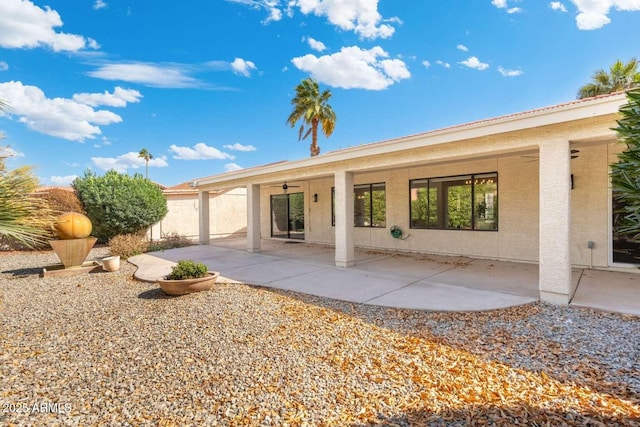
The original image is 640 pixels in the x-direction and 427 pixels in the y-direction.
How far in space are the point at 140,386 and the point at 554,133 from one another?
7.38 m

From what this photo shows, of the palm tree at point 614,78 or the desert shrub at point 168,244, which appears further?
the palm tree at point 614,78

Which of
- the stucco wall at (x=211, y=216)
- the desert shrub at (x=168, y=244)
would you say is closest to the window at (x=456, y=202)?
the desert shrub at (x=168, y=244)

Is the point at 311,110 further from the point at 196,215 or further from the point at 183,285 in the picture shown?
the point at 183,285

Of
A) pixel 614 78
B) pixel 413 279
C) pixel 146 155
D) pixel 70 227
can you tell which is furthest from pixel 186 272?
pixel 146 155

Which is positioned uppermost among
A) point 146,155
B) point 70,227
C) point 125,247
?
point 146,155

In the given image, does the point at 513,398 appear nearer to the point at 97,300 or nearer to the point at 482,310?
the point at 482,310

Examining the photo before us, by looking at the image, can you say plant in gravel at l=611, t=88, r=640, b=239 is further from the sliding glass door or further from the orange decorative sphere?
the sliding glass door

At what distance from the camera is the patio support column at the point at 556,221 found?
5.45 metres

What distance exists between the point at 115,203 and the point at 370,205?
12.4 metres

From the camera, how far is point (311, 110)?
72.0ft

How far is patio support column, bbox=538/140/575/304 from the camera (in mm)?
5449

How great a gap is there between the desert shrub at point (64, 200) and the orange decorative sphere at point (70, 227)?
22.3 ft

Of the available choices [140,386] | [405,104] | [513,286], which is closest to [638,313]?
[513,286]

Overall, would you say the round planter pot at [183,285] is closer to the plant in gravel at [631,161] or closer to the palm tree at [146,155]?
the plant in gravel at [631,161]
